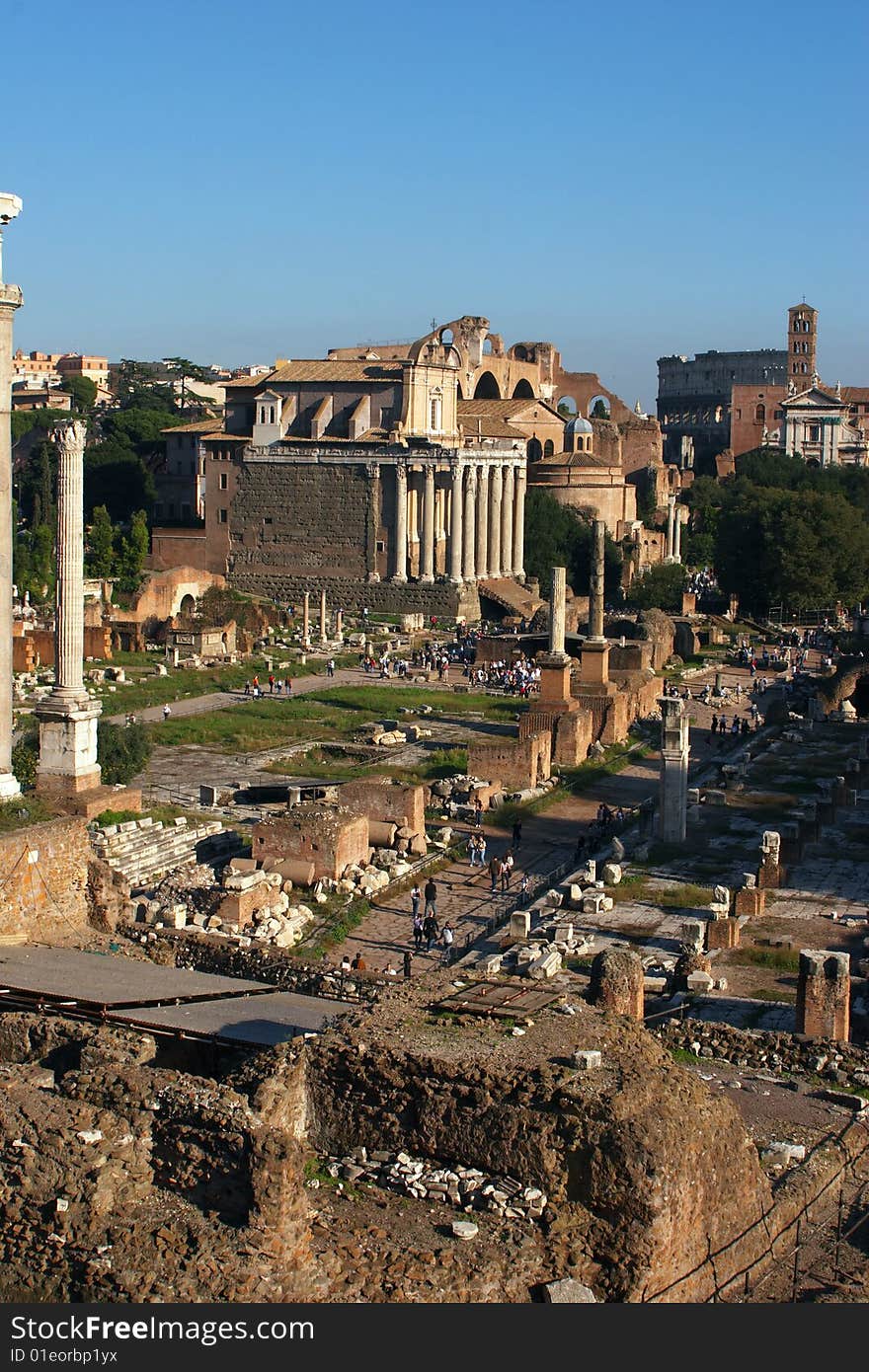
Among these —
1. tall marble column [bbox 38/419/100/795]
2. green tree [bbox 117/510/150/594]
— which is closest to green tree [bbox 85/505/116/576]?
green tree [bbox 117/510/150/594]

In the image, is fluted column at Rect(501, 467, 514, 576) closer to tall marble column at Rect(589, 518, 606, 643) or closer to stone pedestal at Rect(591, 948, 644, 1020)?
tall marble column at Rect(589, 518, 606, 643)

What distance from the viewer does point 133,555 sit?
202 feet

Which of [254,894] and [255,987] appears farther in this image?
[254,894]

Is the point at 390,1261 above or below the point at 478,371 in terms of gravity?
below

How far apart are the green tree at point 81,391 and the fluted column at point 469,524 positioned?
133 feet

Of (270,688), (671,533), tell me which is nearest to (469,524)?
(671,533)

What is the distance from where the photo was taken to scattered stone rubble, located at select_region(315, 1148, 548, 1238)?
34.2 feet

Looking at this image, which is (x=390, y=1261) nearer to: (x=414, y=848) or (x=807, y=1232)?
(x=807, y=1232)

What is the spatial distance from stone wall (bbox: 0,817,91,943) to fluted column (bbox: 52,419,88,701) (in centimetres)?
522

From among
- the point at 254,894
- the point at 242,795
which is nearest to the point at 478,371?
the point at 242,795

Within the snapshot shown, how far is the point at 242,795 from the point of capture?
30797 millimetres

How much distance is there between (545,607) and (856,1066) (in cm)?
4590

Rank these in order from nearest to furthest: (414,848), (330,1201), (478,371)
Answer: (330,1201)
(414,848)
(478,371)

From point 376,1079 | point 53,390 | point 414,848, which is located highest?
point 53,390
